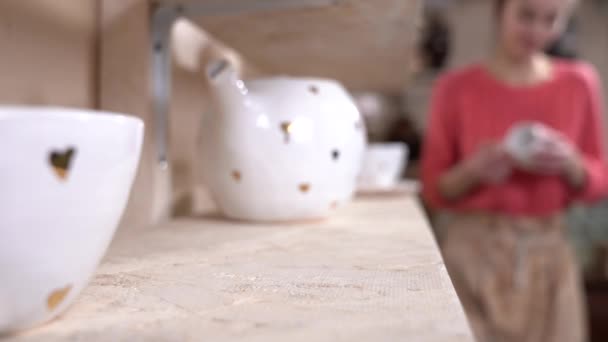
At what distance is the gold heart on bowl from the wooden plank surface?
48 centimetres

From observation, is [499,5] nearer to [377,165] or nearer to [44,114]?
[377,165]

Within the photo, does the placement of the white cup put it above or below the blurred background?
below

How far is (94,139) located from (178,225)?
39 centimetres

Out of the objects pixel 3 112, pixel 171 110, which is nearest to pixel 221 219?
pixel 171 110

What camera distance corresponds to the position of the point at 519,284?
1272mm

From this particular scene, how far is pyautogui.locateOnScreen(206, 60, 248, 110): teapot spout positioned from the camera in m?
0.56

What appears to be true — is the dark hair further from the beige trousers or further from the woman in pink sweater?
the beige trousers

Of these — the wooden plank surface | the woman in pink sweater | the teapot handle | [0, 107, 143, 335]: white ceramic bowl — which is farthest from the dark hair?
[0, 107, 143, 335]: white ceramic bowl

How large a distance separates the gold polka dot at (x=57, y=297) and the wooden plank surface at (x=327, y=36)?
0.49 meters

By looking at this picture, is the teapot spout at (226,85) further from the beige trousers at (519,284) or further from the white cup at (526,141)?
the beige trousers at (519,284)

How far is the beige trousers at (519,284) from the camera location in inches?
49.6

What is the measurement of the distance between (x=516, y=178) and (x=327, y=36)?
2.50 ft

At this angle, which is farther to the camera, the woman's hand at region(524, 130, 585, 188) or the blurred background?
the woman's hand at region(524, 130, 585, 188)

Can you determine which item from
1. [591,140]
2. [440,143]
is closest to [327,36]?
[440,143]
